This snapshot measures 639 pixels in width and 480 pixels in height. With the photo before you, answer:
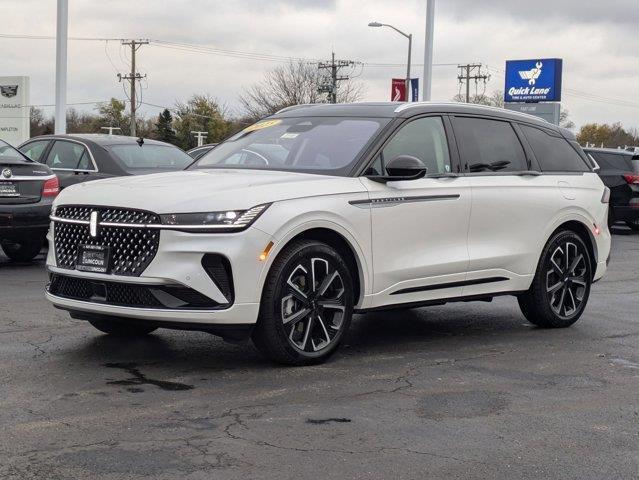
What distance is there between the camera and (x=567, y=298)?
8.66 m

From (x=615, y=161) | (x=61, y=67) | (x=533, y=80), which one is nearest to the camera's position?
(x=615, y=161)

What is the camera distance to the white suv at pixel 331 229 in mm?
6137

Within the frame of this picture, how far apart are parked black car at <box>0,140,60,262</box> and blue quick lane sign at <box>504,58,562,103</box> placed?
42521 mm

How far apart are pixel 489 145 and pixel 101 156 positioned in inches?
263

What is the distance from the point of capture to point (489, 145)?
26.8ft

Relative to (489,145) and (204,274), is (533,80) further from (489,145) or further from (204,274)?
(204,274)

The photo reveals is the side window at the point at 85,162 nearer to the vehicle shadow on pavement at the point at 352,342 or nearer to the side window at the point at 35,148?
the side window at the point at 35,148

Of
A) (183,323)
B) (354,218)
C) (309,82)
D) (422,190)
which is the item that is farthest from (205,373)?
(309,82)

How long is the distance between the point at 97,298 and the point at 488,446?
2.74m

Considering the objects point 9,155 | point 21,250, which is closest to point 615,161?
point 21,250

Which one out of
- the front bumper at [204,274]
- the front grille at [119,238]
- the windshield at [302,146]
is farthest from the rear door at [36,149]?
the front bumper at [204,274]

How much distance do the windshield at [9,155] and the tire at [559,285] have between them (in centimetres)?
632

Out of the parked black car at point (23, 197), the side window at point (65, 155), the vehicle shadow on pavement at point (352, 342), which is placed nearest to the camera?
the vehicle shadow on pavement at point (352, 342)

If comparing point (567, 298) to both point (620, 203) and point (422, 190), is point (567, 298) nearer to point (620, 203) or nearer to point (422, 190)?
point (422, 190)
